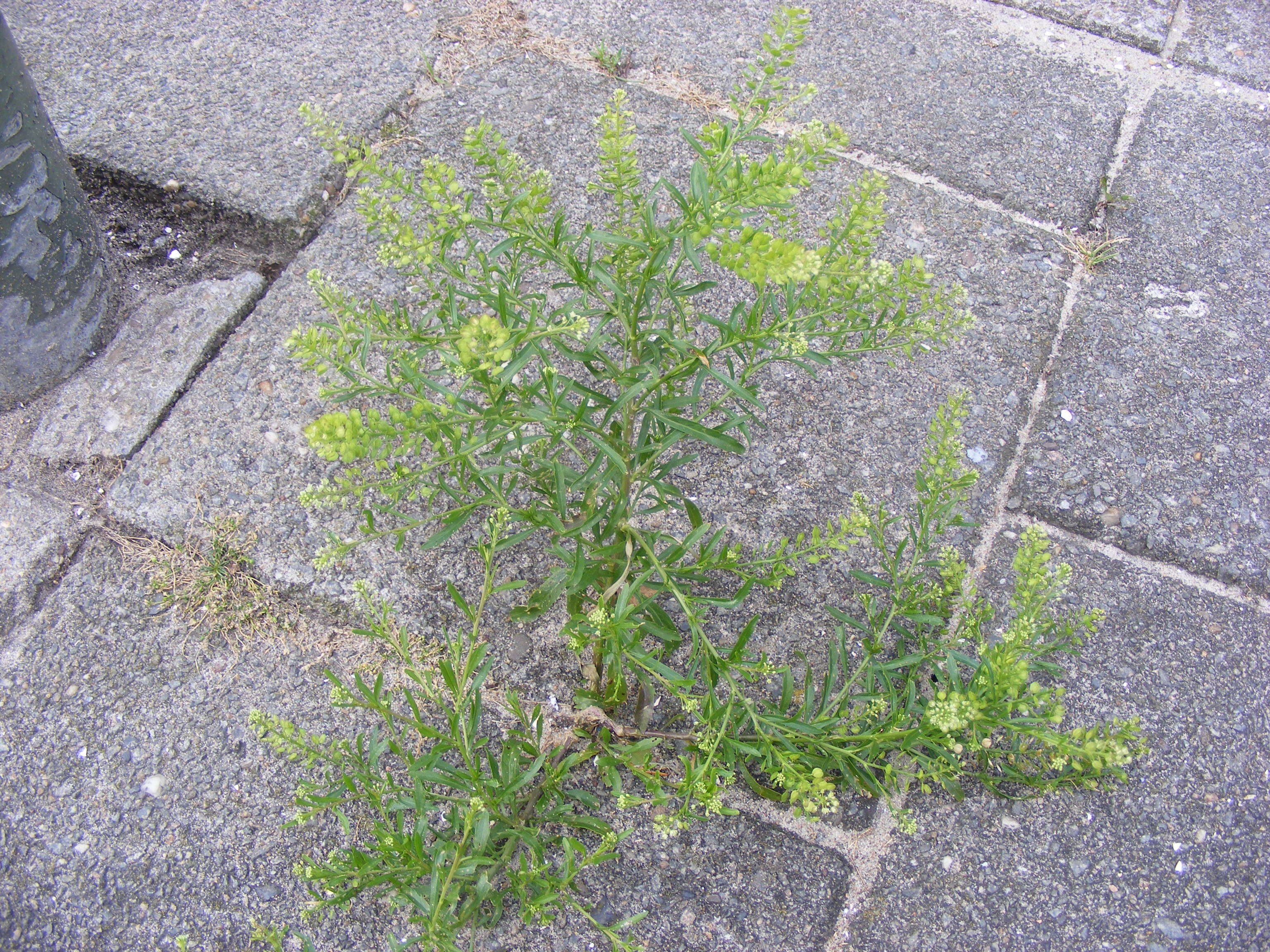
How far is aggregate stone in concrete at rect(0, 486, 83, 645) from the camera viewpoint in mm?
2221

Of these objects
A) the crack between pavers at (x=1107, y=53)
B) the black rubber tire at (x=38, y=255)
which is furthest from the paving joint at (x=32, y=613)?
the crack between pavers at (x=1107, y=53)

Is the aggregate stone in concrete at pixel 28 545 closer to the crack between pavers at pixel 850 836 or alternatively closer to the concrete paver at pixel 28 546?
the concrete paver at pixel 28 546

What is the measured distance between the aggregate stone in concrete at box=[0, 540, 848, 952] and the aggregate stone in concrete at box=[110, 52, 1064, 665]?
11.1 inches

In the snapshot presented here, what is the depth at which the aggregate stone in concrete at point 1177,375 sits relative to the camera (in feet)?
7.93

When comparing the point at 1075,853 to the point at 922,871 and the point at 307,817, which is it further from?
the point at 307,817

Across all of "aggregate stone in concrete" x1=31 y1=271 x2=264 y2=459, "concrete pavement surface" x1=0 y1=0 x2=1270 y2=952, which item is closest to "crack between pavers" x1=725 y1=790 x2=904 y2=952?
"concrete pavement surface" x1=0 y1=0 x2=1270 y2=952

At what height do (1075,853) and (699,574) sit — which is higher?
(699,574)

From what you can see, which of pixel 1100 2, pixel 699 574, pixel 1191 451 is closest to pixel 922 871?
pixel 699 574

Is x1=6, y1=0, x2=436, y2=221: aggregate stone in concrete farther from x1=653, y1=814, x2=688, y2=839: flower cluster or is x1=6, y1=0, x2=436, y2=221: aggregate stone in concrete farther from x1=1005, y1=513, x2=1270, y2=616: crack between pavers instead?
x1=1005, y1=513, x2=1270, y2=616: crack between pavers

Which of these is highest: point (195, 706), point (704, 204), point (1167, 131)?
point (704, 204)

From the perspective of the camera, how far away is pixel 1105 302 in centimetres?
281

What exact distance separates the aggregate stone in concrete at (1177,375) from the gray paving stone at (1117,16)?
47cm

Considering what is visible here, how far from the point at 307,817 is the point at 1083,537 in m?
1.94

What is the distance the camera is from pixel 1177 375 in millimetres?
2672
